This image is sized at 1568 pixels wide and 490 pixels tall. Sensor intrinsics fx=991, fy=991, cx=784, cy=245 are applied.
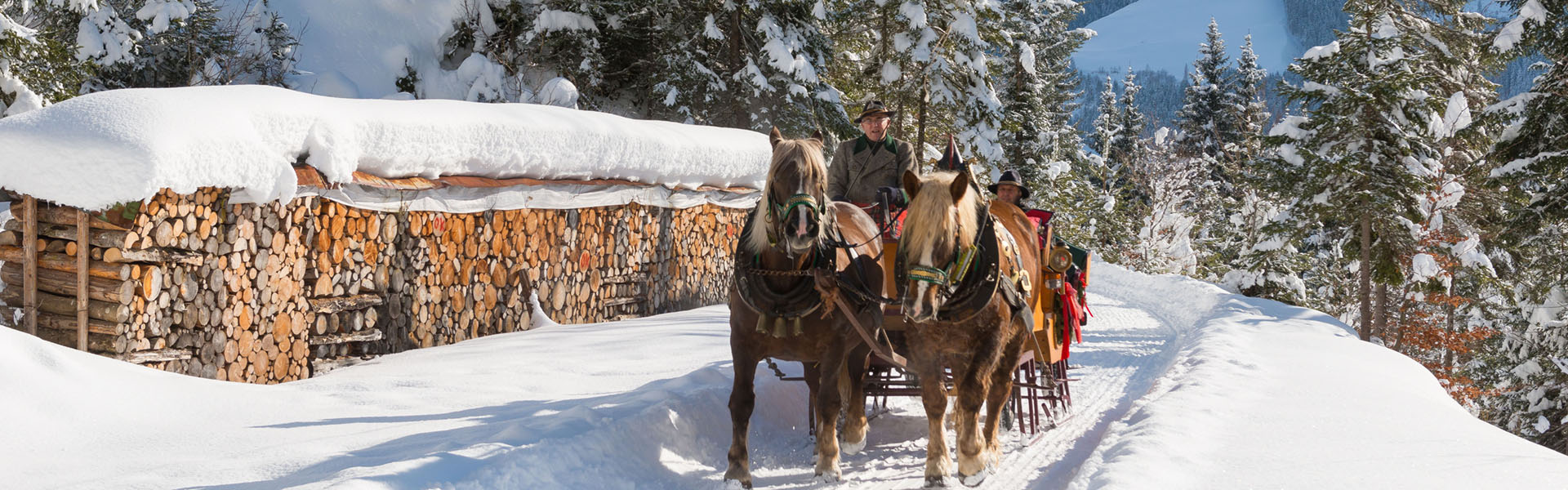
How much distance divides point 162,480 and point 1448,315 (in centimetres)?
2841

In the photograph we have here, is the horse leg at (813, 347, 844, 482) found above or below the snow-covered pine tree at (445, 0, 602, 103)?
below

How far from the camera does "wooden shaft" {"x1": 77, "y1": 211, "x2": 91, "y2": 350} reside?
598cm

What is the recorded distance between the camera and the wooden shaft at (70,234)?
5.96 m

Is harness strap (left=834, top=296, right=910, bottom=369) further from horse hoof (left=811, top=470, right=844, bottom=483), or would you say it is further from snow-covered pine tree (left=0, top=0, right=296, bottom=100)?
snow-covered pine tree (left=0, top=0, right=296, bottom=100)

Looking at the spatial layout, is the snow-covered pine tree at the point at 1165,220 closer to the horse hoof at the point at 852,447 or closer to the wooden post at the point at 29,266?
the horse hoof at the point at 852,447

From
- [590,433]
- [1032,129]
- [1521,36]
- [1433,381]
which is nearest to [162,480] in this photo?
[590,433]

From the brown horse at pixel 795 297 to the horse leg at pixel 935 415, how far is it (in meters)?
0.53

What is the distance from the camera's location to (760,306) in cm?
515

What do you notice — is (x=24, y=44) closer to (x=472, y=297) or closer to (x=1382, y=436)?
(x=472, y=297)

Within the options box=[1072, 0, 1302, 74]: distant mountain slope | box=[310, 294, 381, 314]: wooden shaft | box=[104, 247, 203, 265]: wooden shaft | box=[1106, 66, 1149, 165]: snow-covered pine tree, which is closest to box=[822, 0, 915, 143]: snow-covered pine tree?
box=[310, 294, 381, 314]: wooden shaft

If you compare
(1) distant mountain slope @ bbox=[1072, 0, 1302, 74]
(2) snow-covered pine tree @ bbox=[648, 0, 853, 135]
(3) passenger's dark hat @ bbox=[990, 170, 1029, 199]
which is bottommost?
(3) passenger's dark hat @ bbox=[990, 170, 1029, 199]

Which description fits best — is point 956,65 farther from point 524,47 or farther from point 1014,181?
point 1014,181

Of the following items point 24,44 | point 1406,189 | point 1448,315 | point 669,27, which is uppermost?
point 669,27

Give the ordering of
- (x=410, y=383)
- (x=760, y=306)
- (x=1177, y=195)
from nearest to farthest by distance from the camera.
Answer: (x=760, y=306), (x=410, y=383), (x=1177, y=195)
